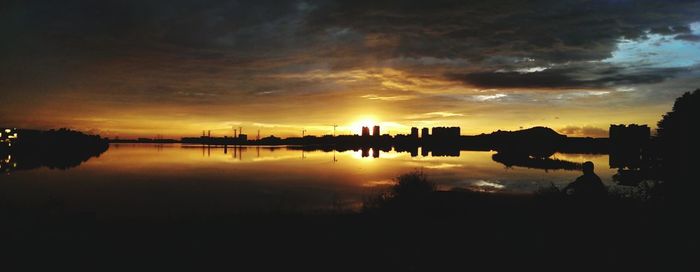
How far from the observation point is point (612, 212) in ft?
49.9

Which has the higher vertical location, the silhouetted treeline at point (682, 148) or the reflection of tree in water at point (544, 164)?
the silhouetted treeline at point (682, 148)

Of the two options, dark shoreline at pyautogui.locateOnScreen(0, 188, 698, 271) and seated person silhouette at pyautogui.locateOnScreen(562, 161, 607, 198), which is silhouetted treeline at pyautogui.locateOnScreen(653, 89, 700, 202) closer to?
dark shoreline at pyautogui.locateOnScreen(0, 188, 698, 271)

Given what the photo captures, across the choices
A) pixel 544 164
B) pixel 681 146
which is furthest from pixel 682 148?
pixel 544 164

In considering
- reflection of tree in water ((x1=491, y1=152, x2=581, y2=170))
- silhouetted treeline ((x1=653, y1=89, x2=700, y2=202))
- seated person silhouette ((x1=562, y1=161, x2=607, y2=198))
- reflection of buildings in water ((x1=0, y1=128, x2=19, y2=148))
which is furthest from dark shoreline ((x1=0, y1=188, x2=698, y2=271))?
reflection of buildings in water ((x1=0, y1=128, x2=19, y2=148))

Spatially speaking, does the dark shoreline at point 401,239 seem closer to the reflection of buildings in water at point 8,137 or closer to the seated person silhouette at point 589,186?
the seated person silhouette at point 589,186

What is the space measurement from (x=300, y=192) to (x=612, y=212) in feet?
97.1

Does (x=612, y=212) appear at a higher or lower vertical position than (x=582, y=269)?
higher

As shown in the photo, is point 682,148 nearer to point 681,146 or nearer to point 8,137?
point 681,146

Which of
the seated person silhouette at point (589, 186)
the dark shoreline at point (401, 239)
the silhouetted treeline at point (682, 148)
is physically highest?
the silhouetted treeline at point (682, 148)

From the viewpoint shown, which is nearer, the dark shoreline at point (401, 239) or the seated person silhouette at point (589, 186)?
the dark shoreline at point (401, 239)

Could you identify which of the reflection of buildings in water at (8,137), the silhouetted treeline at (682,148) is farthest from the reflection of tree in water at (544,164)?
the reflection of buildings in water at (8,137)

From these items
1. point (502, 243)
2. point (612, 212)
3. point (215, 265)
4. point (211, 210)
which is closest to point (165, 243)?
point (215, 265)

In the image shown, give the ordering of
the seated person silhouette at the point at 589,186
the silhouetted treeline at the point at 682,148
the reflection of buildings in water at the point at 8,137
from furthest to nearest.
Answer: the reflection of buildings in water at the point at 8,137 → the seated person silhouette at the point at 589,186 → the silhouetted treeline at the point at 682,148

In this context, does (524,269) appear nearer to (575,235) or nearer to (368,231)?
(575,235)
